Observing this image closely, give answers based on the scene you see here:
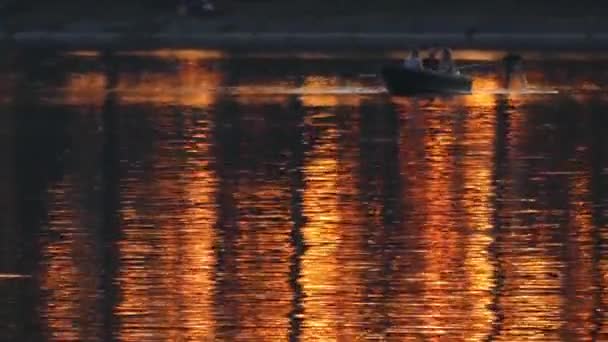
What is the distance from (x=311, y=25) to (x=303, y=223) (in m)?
68.0

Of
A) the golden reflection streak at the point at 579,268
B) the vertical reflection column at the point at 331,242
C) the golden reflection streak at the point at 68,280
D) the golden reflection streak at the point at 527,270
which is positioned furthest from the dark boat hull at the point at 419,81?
the golden reflection streak at the point at 68,280

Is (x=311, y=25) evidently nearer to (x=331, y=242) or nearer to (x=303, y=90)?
(x=303, y=90)

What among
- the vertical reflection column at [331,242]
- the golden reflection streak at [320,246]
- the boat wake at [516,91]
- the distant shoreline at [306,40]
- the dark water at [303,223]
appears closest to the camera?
the golden reflection streak at [320,246]

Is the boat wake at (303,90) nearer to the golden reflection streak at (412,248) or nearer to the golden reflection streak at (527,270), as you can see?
the golden reflection streak at (412,248)

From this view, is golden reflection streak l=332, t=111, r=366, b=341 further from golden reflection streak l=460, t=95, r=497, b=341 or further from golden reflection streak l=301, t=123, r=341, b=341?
golden reflection streak l=460, t=95, r=497, b=341

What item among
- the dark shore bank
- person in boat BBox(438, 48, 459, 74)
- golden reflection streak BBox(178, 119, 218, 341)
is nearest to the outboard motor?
person in boat BBox(438, 48, 459, 74)

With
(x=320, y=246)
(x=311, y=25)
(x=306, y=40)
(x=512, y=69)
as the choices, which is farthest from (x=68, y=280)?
(x=311, y=25)

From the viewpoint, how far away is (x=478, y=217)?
26312 millimetres

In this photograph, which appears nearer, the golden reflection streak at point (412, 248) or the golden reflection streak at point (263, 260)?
the golden reflection streak at point (263, 260)

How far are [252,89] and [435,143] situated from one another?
2111cm

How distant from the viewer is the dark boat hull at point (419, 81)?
54469 mm

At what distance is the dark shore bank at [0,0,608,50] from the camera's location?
8950 cm

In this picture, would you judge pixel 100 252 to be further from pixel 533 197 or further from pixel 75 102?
pixel 75 102

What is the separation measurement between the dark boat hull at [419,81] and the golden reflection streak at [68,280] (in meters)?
27.9
